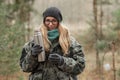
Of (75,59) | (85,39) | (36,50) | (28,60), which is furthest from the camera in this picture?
(85,39)

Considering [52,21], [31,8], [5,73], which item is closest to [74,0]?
[31,8]

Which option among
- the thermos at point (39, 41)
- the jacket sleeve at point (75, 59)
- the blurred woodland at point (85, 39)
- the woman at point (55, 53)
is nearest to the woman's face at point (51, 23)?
the woman at point (55, 53)

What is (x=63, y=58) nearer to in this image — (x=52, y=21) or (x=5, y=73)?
(x=52, y=21)

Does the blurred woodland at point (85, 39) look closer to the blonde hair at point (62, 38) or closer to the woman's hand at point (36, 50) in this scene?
the blonde hair at point (62, 38)

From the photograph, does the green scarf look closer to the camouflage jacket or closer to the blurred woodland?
the camouflage jacket

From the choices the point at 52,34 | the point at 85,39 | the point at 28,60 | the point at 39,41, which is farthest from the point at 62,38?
the point at 85,39

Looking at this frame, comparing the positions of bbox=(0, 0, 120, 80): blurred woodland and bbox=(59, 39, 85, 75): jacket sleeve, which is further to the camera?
bbox=(0, 0, 120, 80): blurred woodland

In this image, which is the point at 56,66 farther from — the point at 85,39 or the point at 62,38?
the point at 85,39

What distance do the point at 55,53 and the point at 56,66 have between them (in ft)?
0.46

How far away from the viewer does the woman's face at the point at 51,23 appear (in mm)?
4465

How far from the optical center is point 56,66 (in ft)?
14.5

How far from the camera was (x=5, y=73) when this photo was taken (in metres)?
8.90

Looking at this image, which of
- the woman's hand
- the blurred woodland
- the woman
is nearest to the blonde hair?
the woman

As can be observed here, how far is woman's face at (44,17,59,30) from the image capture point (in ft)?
14.6
